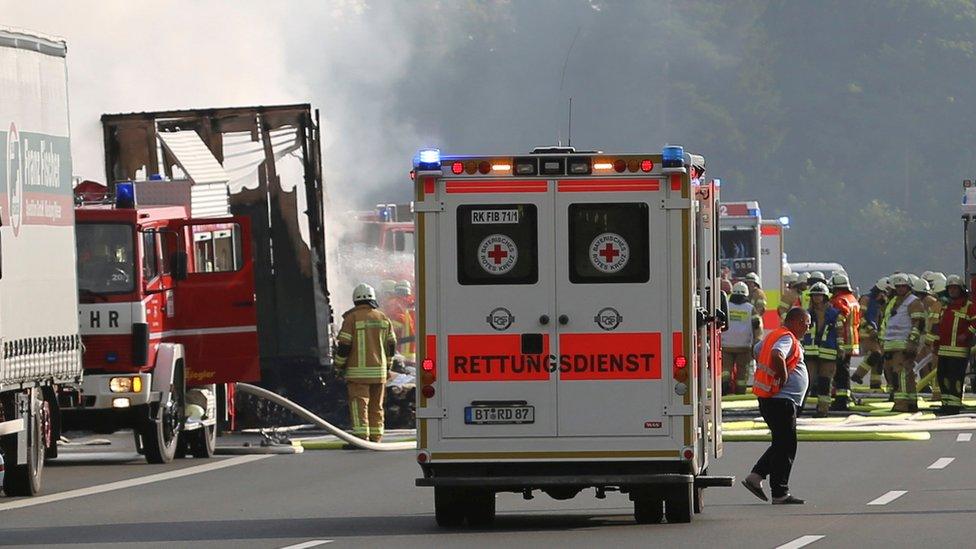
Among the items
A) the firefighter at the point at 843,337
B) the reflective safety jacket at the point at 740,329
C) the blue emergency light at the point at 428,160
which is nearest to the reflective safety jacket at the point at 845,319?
the firefighter at the point at 843,337

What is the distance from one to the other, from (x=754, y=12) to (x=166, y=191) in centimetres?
8636

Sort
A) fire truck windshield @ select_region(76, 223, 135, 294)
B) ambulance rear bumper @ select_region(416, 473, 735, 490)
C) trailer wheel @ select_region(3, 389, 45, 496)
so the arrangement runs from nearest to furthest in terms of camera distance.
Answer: ambulance rear bumper @ select_region(416, 473, 735, 490)
trailer wheel @ select_region(3, 389, 45, 496)
fire truck windshield @ select_region(76, 223, 135, 294)

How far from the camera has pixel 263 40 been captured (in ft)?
119

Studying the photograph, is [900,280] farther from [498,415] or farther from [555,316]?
[498,415]

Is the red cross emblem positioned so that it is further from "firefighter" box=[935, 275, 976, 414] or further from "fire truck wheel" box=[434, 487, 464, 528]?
"firefighter" box=[935, 275, 976, 414]

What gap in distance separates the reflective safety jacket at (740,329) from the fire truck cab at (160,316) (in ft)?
33.0

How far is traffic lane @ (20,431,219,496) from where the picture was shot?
19.2 metres

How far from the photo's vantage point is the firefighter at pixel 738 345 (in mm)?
30609

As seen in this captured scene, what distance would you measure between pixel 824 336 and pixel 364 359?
21.8 feet

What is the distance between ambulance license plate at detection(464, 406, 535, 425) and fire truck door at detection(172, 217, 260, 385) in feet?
23.8

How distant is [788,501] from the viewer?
16.2 metres

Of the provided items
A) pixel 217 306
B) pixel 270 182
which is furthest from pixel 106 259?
pixel 270 182

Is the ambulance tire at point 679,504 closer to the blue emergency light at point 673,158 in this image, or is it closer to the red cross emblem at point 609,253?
the red cross emblem at point 609,253

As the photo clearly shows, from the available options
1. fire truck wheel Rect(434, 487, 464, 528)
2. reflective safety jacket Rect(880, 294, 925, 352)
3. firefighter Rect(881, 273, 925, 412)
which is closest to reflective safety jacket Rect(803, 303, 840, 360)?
firefighter Rect(881, 273, 925, 412)
